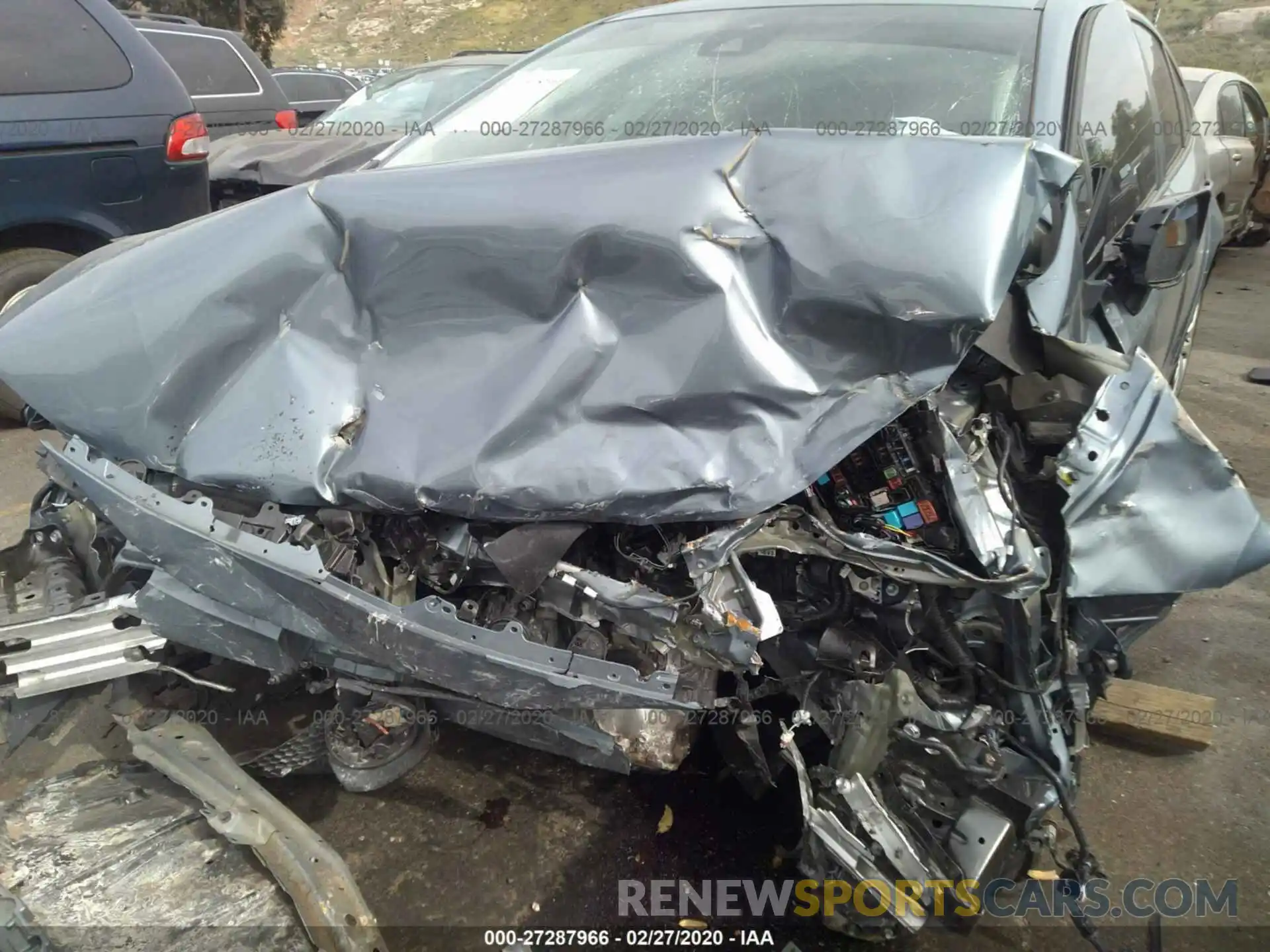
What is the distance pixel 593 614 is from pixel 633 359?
1.70ft

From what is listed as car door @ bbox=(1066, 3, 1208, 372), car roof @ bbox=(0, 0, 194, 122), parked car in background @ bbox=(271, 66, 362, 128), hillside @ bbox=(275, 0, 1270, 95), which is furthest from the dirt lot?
hillside @ bbox=(275, 0, 1270, 95)

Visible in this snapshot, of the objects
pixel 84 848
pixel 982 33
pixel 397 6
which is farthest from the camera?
pixel 397 6

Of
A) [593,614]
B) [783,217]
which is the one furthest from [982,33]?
[593,614]

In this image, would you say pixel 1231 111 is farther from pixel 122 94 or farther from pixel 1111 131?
pixel 122 94

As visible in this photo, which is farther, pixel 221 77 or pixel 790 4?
pixel 221 77

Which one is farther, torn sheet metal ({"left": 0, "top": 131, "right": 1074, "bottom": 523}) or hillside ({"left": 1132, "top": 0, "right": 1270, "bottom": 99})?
hillside ({"left": 1132, "top": 0, "right": 1270, "bottom": 99})

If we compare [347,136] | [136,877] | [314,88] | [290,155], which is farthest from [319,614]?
[314,88]

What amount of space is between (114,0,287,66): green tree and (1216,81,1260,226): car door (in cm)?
2103

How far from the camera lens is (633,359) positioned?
166 cm

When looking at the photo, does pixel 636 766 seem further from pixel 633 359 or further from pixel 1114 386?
pixel 1114 386

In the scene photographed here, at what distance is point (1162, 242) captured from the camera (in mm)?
2094

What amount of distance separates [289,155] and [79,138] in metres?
1.29

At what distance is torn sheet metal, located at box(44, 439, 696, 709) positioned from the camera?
1.62 metres

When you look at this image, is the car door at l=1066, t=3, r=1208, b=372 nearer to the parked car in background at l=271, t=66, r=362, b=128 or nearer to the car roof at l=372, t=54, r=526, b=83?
the car roof at l=372, t=54, r=526, b=83
